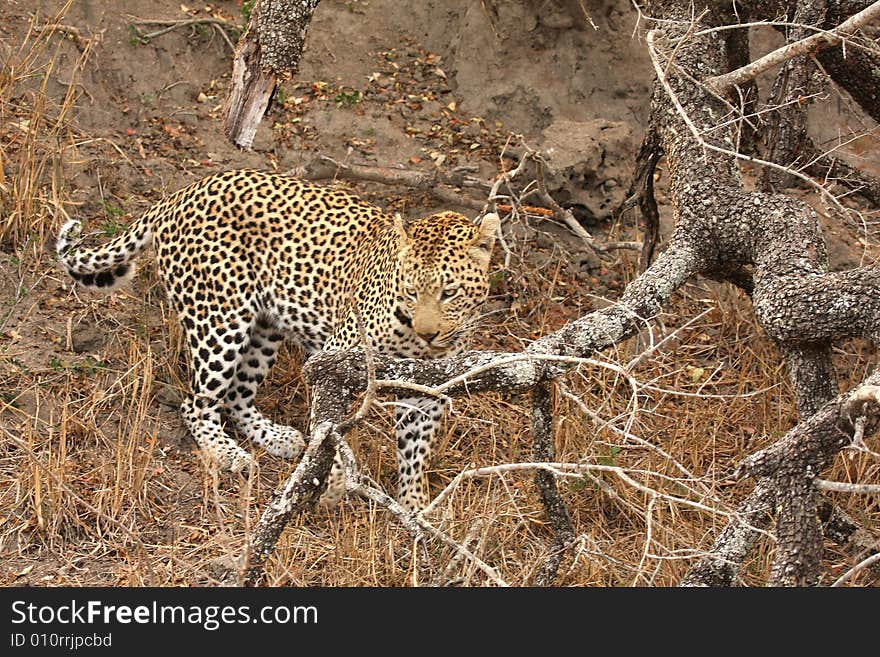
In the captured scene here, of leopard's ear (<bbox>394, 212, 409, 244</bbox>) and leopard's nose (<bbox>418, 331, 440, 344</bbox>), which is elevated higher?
leopard's ear (<bbox>394, 212, 409, 244</bbox>)

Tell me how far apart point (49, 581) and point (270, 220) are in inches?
93.6

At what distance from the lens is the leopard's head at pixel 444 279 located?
6477 mm

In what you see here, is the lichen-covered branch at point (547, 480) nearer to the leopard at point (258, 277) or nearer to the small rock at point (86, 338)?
the leopard at point (258, 277)

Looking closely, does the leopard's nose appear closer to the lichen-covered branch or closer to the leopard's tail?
the lichen-covered branch

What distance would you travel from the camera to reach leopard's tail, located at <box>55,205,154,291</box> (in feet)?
23.8

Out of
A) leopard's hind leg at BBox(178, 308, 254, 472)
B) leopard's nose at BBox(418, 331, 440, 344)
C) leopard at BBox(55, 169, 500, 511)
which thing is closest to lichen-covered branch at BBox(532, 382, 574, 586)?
leopard's nose at BBox(418, 331, 440, 344)

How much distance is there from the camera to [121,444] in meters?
6.30

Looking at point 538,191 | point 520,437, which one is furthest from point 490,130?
point 520,437

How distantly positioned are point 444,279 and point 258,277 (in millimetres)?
1292

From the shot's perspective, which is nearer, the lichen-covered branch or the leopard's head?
the lichen-covered branch

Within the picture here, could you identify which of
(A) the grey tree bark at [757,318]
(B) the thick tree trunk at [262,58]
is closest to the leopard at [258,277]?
(B) the thick tree trunk at [262,58]

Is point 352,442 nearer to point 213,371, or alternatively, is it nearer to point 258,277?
point 213,371

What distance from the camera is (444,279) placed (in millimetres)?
6504

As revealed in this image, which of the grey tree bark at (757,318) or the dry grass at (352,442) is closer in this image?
the grey tree bark at (757,318)
